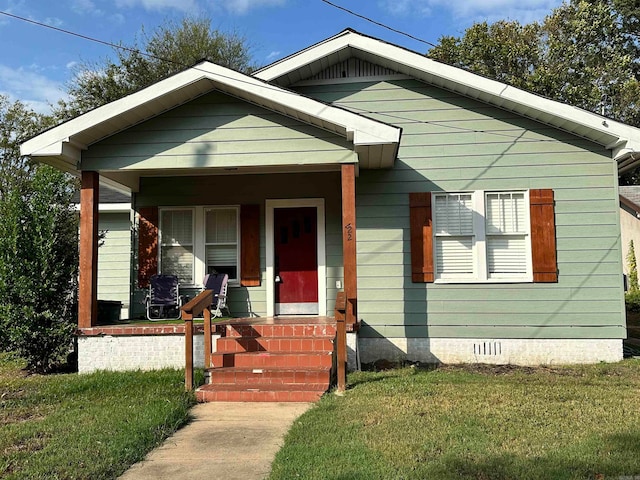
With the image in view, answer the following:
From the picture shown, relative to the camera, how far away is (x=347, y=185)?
22.4 ft

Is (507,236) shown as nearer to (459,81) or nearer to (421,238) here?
(421,238)

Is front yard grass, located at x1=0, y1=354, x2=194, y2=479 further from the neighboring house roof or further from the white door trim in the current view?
the neighboring house roof

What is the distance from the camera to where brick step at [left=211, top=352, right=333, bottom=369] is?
6270mm

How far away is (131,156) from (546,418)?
595cm

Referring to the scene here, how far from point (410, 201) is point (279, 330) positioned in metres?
2.93

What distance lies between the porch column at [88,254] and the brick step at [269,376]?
2.13 metres

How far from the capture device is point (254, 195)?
28.7 ft

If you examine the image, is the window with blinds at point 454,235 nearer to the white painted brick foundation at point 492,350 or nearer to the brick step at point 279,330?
the white painted brick foundation at point 492,350

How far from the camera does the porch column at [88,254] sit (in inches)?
272

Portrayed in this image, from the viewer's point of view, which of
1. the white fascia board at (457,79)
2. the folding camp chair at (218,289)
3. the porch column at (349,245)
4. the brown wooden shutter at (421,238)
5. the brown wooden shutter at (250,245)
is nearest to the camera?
the porch column at (349,245)

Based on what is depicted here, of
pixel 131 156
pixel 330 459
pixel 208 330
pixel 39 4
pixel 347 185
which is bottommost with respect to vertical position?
pixel 330 459

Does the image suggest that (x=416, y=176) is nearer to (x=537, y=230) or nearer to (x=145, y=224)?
(x=537, y=230)

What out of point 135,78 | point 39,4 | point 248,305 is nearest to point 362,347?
point 248,305

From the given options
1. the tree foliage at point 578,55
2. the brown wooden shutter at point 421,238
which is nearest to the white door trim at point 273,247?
the brown wooden shutter at point 421,238
